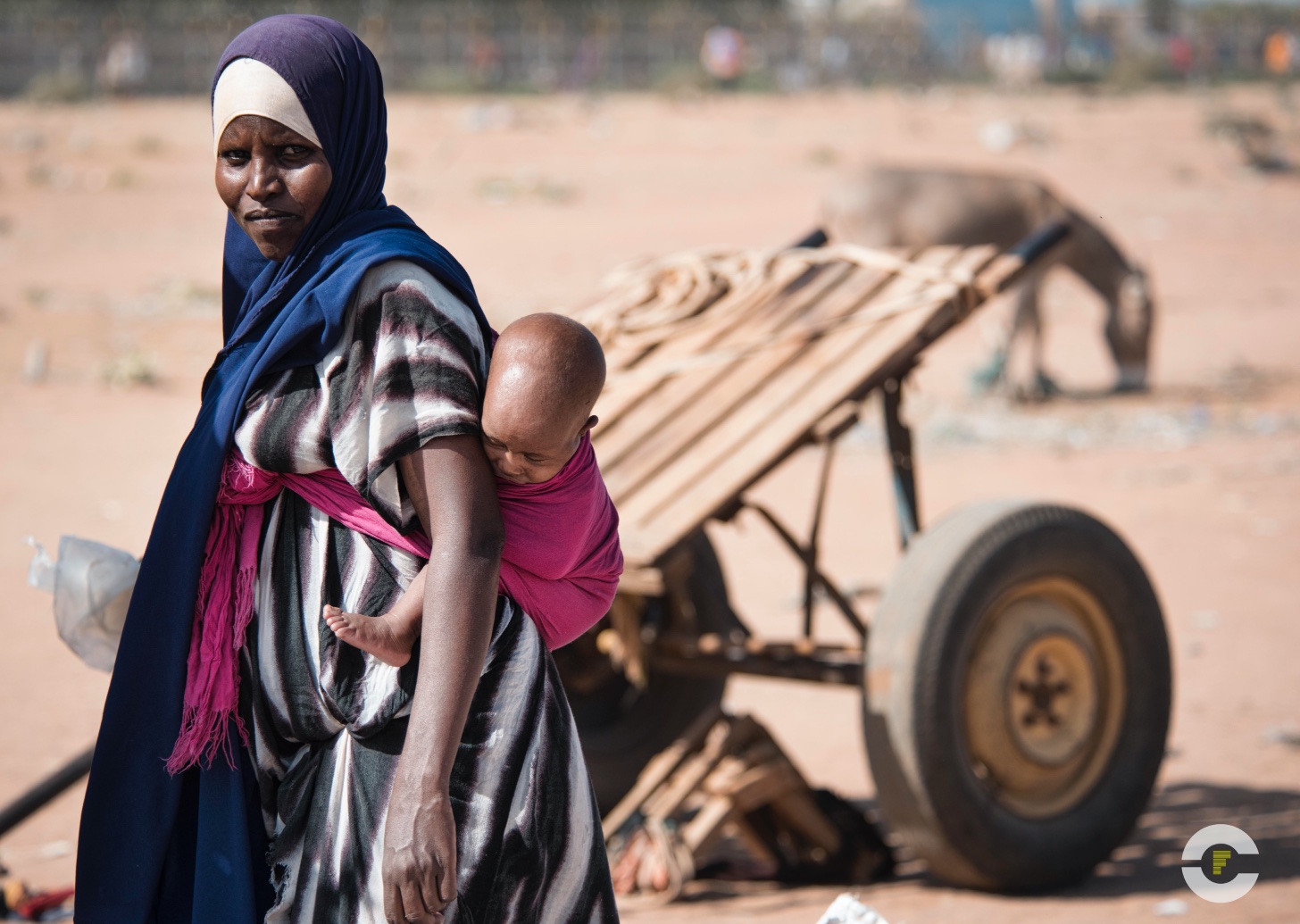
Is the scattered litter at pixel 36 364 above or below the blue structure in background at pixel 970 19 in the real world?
below

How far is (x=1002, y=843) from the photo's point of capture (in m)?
3.55

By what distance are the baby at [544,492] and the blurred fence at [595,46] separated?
2807 centimetres

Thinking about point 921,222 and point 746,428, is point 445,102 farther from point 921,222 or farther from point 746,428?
point 746,428

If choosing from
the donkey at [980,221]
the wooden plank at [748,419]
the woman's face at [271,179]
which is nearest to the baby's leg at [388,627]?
the woman's face at [271,179]

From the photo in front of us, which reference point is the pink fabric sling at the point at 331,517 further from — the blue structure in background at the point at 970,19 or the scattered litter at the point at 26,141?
the blue structure in background at the point at 970,19

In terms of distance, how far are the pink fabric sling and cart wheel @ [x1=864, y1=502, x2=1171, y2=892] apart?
178 cm

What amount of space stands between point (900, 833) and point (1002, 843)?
0.27 metres

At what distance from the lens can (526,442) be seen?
171cm

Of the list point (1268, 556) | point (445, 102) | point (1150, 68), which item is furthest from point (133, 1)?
point (1268, 556)

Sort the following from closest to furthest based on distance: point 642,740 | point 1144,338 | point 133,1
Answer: point 642,740, point 1144,338, point 133,1

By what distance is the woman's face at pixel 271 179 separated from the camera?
69.8 inches

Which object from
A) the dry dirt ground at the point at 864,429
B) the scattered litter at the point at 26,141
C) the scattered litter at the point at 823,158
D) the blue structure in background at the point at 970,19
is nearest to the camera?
the dry dirt ground at the point at 864,429

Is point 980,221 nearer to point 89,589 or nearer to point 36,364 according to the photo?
point 36,364

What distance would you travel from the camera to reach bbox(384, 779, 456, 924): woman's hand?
5.43ft
